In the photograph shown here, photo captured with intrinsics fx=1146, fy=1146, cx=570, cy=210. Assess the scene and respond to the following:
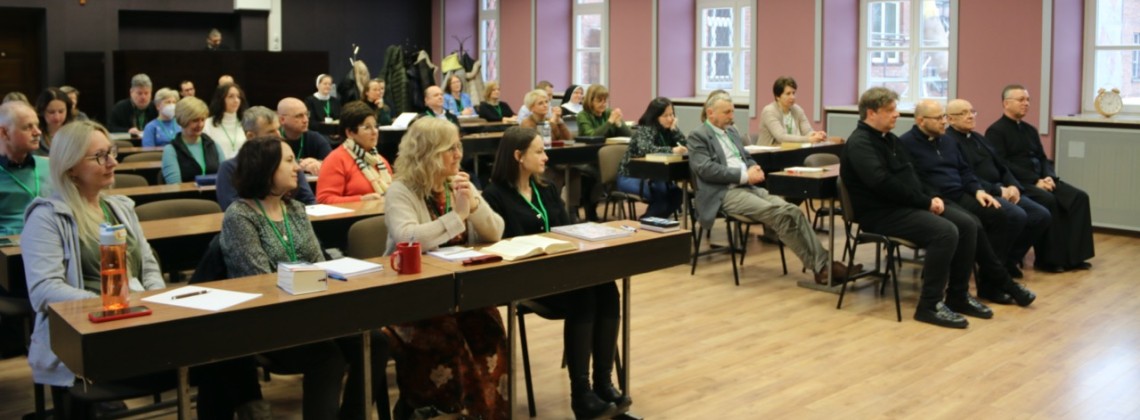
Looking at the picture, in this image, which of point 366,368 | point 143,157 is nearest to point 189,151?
point 143,157

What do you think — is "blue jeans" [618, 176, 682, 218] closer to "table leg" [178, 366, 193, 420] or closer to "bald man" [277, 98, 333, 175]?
"bald man" [277, 98, 333, 175]

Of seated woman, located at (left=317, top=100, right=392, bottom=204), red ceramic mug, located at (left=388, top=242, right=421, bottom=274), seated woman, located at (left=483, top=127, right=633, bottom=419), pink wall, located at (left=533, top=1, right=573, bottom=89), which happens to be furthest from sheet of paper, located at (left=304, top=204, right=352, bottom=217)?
pink wall, located at (left=533, top=1, right=573, bottom=89)

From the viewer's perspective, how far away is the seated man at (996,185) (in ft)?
22.7

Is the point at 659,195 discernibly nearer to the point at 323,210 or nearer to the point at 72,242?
the point at 323,210

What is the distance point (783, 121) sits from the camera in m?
8.66

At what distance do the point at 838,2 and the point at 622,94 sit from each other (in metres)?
3.11

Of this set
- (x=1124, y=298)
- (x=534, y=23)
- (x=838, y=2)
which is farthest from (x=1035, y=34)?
(x=534, y=23)

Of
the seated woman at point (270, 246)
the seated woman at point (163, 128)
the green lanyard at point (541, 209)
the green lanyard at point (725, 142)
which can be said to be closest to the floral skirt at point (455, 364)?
the seated woman at point (270, 246)

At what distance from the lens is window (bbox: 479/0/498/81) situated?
1551cm

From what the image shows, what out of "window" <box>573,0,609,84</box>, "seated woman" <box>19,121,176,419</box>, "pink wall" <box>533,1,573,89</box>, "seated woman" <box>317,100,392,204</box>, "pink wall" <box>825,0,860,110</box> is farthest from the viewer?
"pink wall" <box>533,1,573,89</box>

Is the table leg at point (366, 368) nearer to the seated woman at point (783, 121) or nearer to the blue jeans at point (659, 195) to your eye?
the blue jeans at point (659, 195)

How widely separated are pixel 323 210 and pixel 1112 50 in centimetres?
697

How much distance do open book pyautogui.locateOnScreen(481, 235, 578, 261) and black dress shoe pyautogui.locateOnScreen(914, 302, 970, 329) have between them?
270cm

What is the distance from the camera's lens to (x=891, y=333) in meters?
5.74
